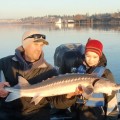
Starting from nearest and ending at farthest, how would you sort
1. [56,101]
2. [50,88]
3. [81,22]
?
[50,88], [56,101], [81,22]

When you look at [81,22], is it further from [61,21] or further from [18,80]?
[18,80]

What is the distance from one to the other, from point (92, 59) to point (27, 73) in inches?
36.8

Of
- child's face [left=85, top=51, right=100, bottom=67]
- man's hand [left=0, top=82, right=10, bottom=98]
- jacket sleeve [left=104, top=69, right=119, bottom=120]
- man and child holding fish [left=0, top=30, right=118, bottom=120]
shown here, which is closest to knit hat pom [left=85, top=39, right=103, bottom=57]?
child's face [left=85, top=51, right=100, bottom=67]

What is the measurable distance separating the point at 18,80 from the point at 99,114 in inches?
54.6

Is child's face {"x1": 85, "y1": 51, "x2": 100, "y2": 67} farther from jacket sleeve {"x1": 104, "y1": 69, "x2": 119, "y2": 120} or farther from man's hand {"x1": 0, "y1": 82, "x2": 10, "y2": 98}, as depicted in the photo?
man's hand {"x1": 0, "y1": 82, "x2": 10, "y2": 98}

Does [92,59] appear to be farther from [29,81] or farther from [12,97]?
[12,97]

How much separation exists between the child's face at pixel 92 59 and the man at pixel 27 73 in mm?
553

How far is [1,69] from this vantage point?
4.54 meters

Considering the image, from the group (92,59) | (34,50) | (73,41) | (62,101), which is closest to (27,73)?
(34,50)

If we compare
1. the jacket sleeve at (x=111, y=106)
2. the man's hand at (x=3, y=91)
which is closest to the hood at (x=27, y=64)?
the man's hand at (x=3, y=91)

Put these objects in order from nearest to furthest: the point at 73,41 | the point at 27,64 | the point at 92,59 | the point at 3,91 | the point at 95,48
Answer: the point at 3,91
the point at 27,64
the point at 92,59
the point at 95,48
the point at 73,41

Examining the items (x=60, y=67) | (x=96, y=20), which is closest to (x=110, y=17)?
(x=96, y=20)

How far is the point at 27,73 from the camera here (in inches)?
177

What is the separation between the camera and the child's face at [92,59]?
16.0ft
